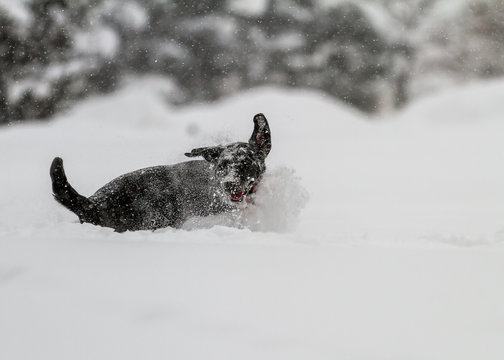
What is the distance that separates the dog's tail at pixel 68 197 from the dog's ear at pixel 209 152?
915 millimetres

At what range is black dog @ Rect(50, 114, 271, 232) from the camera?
3852 millimetres

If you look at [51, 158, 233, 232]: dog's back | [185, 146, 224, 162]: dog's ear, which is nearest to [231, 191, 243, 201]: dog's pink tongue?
[51, 158, 233, 232]: dog's back

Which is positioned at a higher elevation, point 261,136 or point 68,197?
point 261,136

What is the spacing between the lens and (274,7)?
2102 centimetres

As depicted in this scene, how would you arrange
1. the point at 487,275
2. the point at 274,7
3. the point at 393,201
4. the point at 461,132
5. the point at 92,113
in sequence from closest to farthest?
the point at 487,275
the point at 393,201
the point at 461,132
the point at 92,113
the point at 274,7

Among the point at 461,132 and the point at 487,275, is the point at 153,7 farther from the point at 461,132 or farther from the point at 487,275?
the point at 487,275

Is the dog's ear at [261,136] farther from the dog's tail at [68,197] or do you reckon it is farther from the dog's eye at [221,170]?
the dog's tail at [68,197]

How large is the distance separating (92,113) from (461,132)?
934cm

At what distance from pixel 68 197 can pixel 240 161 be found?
1296 mm

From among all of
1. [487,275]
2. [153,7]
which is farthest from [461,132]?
[153,7]

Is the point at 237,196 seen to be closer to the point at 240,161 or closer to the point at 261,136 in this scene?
the point at 240,161

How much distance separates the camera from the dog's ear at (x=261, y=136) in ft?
14.1

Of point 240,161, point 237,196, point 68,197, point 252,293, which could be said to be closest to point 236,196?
point 237,196

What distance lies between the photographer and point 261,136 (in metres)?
4.34
